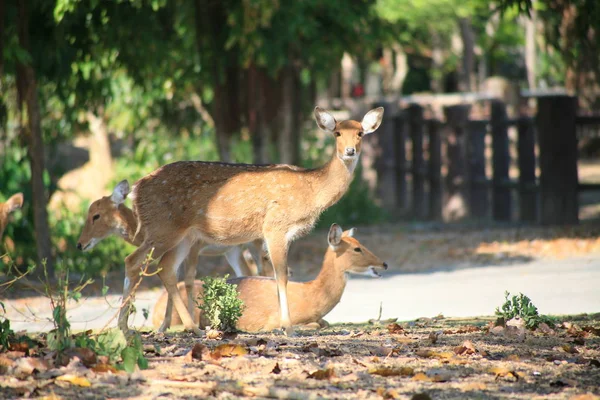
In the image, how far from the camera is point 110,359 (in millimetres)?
6062

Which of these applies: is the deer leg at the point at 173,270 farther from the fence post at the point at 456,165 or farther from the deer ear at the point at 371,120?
the fence post at the point at 456,165

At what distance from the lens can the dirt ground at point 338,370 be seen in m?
5.57

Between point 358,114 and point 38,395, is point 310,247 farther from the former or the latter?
point 38,395

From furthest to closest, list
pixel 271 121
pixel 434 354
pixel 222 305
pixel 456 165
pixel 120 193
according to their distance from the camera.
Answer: pixel 456 165 → pixel 271 121 → pixel 120 193 → pixel 222 305 → pixel 434 354

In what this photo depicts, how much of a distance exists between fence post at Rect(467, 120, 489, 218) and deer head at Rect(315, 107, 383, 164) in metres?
10.4

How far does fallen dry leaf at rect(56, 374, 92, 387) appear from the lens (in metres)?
5.61

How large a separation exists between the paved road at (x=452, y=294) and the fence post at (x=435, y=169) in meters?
6.47

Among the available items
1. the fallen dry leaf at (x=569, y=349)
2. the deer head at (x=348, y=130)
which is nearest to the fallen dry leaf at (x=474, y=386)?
the fallen dry leaf at (x=569, y=349)

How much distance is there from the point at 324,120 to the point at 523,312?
7.69 ft

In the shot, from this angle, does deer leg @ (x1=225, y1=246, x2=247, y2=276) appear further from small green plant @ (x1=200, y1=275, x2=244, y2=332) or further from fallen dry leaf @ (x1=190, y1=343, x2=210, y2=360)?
fallen dry leaf @ (x1=190, y1=343, x2=210, y2=360)

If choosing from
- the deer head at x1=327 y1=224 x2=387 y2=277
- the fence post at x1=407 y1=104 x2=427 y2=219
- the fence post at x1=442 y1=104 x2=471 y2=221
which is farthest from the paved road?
the fence post at x1=407 y1=104 x2=427 y2=219

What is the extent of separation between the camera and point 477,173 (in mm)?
19156

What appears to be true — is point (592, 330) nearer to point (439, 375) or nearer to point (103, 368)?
point (439, 375)

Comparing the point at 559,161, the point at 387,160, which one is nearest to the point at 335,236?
the point at 559,161
